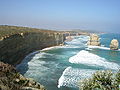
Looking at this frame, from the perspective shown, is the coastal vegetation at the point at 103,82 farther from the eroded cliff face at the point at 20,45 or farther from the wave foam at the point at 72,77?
the eroded cliff face at the point at 20,45

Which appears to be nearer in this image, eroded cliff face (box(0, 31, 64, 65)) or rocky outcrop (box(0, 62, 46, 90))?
rocky outcrop (box(0, 62, 46, 90))

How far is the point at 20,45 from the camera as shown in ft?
151

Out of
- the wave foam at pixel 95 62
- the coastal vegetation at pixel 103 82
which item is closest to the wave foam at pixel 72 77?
the wave foam at pixel 95 62

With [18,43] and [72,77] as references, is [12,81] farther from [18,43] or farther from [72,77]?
[18,43]

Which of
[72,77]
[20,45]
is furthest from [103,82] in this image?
[20,45]

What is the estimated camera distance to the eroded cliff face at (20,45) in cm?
3506

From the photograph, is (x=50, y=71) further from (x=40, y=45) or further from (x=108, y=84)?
(x=40, y=45)

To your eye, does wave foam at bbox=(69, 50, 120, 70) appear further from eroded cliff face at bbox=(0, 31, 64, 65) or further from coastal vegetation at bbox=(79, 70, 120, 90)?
coastal vegetation at bbox=(79, 70, 120, 90)

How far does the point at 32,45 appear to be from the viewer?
58.8m

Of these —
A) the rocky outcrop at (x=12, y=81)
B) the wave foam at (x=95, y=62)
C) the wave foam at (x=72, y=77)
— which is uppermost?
the rocky outcrop at (x=12, y=81)

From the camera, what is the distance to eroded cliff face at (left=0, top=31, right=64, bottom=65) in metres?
35.1

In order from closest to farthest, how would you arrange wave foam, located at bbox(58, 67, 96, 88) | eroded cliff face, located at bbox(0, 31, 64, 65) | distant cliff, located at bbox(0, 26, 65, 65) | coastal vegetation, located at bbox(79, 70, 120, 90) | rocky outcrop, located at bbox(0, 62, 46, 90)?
rocky outcrop, located at bbox(0, 62, 46, 90) < coastal vegetation, located at bbox(79, 70, 120, 90) < wave foam, located at bbox(58, 67, 96, 88) < eroded cliff face, located at bbox(0, 31, 64, 65) < distant cliff, located at bbox(0, 26, 65, 65)

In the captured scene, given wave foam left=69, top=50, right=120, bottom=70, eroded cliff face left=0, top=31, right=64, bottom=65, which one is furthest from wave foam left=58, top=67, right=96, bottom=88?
eroded cliff face left=0, top=31, right=64, bottom=65

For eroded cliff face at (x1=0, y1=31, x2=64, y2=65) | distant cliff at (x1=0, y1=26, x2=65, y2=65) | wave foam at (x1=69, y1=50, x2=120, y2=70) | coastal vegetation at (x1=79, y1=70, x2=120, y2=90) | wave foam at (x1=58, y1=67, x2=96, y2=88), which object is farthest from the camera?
wave foam at (x1=69, y1=50, x2=120, y2=70)
